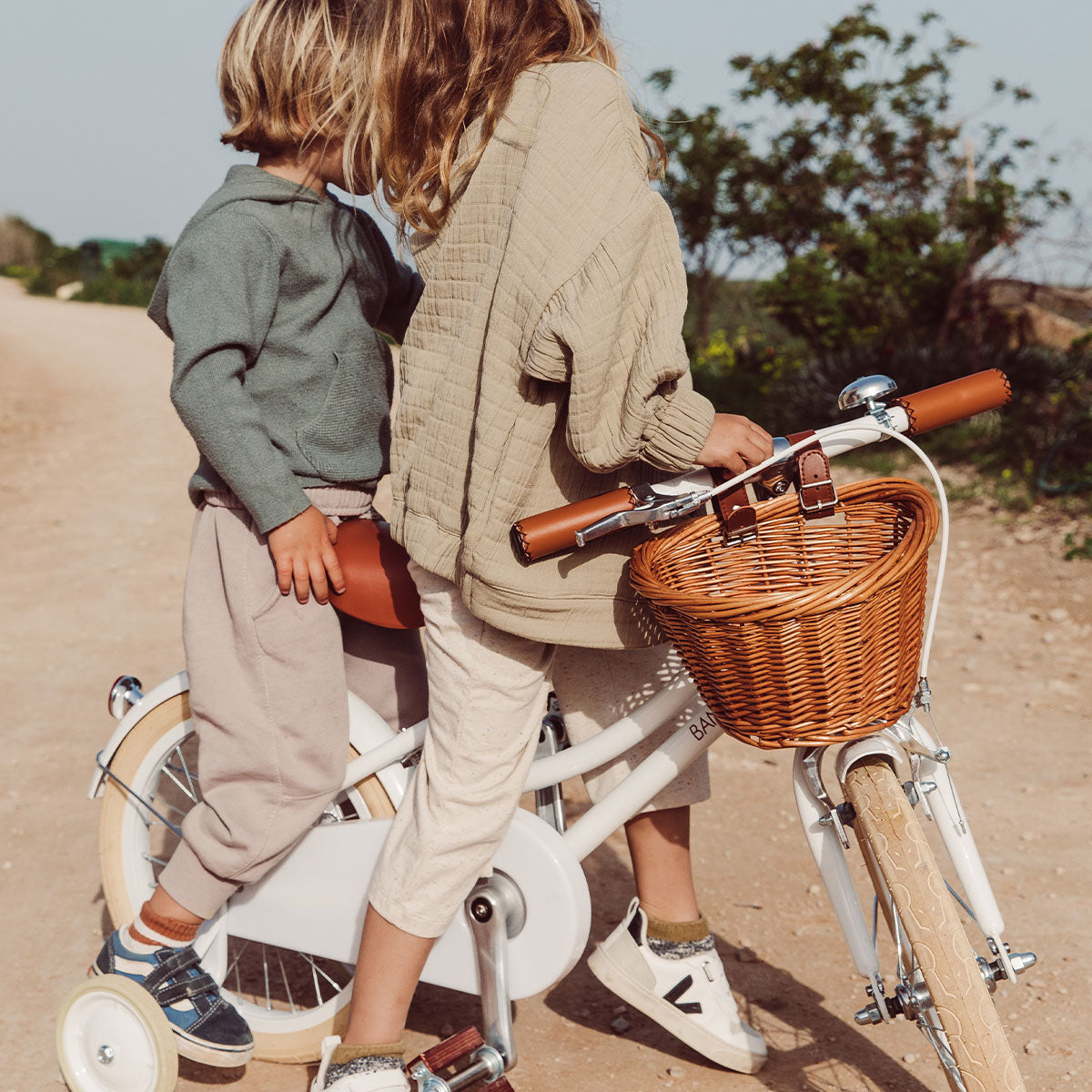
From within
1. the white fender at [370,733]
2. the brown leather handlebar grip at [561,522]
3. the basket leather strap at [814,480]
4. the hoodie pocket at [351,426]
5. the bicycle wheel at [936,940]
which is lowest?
the white fender at [370,733]

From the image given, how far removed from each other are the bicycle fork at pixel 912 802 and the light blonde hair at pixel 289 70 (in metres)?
1.31

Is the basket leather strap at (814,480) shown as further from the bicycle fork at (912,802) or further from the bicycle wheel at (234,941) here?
the bicycle wheel at (234,941)

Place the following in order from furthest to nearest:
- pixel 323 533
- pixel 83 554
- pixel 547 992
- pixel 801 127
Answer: pixel 801 127 < pixel 83 554 < pixel 547 992 < pixel 323 533

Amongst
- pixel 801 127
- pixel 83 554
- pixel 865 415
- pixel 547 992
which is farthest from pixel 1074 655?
pixel 801 127

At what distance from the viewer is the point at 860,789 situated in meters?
1.74

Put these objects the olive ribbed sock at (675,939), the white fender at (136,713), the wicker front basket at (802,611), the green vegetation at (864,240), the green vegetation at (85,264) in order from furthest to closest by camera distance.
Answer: the green vegetation at (85,264) < the green vegetation at (864,240) < the white fender at (136,713) < the olive ribbed sock at (675,939) < the wicker front basket at (802,611)

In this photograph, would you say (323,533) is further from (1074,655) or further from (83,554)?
(83,554)

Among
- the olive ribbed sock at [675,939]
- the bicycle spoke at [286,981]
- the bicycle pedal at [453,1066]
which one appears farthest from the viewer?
the bicycle spoke at [286,981]

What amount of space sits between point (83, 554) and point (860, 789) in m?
5.61

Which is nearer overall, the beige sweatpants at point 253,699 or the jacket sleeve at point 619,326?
the jacket sleeve at point 619,326

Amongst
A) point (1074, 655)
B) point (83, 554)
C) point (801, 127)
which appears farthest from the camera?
point (801, 127)

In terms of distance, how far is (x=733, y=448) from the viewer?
1728mm

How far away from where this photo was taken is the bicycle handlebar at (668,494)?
5.49 ft

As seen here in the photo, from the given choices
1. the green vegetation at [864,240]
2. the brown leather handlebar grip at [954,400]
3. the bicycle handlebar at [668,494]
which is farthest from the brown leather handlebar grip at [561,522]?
the green vegetation at [864,240]
